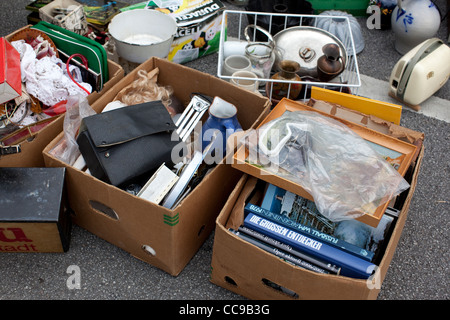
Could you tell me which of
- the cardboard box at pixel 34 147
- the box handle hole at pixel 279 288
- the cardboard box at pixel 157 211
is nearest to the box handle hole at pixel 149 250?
the cardboard box at pixel 157 211

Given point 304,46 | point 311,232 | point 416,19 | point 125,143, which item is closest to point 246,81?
point 304,46

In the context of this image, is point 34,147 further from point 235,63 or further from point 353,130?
point 353,130

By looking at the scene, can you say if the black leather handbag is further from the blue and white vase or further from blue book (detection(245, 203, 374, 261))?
the blue and white vase

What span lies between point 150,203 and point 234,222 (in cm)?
26

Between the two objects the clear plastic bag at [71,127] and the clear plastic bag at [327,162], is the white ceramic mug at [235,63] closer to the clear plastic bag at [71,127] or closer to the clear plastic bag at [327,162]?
the clear plastic bag at [327,162]

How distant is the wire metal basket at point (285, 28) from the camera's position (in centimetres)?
179

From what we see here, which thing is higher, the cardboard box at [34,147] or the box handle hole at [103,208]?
the cardboard box at [34,147]

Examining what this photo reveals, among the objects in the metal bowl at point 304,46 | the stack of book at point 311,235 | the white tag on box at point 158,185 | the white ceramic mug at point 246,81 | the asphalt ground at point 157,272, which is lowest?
the asphalt ground at point 157,272

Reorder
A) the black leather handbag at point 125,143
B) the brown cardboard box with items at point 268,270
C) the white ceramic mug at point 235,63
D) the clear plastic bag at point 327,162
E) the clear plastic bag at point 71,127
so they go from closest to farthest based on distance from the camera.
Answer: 1. the brown cardboard box with items at point 268,270
2. the clear plastic bag at point 327,162
3. the black leather handbag at point 125,143
4. the clear plastic bag at point 71,127
5. the white ceramic mug at point 235,63

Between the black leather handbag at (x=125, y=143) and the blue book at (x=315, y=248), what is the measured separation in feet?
1.20

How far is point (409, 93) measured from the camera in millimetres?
2143

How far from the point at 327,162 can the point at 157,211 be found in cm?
54

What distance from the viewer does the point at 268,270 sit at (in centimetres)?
128
